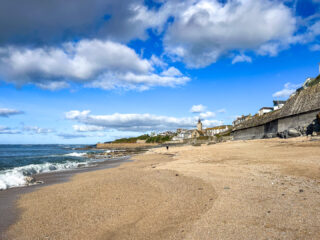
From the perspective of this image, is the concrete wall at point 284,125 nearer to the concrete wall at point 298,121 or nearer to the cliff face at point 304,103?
the concrete wall at point 298,121

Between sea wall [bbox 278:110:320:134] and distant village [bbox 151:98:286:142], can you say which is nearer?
sea wall [bbox 278:110:320:134]

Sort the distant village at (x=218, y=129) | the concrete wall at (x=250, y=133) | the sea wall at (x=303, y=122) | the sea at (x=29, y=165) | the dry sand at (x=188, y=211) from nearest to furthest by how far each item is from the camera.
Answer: the dry sand at (x=188, y=211)
the sea at (x=29, y=165)
the sea wall at (x=303, y=122)
the concrete wall at (x=250, y=133)
the distant village at (x=218, y=129)

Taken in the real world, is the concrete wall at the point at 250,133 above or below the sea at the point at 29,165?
above

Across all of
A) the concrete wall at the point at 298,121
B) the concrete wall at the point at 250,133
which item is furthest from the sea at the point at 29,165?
the concrete wall at the point at 250,133

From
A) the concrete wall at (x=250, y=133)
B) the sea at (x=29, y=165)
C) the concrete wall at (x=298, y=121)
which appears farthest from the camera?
the concrete wall at (x=250, y=133)

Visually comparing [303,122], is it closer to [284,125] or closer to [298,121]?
[298,121]

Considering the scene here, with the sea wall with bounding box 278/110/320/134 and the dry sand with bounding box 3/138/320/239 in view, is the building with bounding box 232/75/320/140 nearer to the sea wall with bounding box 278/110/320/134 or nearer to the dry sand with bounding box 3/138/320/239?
the sea wall with bounding box 278/110/320/134

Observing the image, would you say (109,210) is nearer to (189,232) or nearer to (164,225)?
(164,225)

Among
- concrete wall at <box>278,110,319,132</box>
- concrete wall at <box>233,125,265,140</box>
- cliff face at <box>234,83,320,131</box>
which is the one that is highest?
cliff face at <box>234,83,320,131</box>

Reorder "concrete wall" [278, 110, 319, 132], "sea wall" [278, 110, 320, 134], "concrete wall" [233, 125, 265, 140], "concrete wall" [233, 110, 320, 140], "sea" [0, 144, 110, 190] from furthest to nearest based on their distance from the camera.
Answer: "concrete wall" [233, 125, 265, 140]
"concrete wall" [278, 110, 319, 132]
"concrete wall" [233, 110, 320, 140]
"sea wall" [278, 110, 320, 134]
"sea" [0, 144, 110, 190]

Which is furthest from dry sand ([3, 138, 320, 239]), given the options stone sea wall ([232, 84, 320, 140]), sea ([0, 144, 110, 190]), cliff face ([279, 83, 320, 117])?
cliff face ([279, 83, 320, 117])

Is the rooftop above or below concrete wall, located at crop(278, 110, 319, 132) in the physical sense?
above

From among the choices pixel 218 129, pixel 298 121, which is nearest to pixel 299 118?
pixel 298 121

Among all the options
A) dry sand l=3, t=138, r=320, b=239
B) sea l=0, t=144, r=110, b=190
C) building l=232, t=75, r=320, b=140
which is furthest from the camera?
building l=232, t=75, r=320, b=140
